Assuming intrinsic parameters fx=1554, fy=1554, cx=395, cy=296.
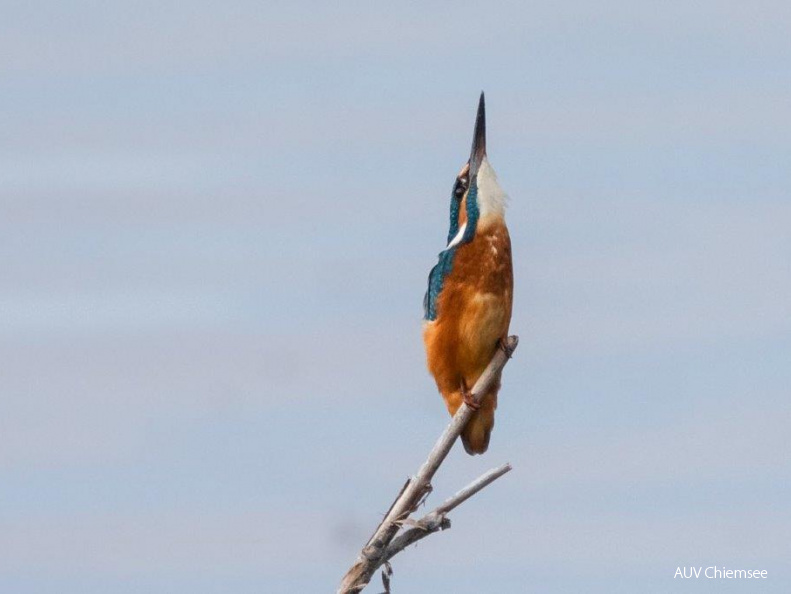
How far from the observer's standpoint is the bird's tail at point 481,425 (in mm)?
9961

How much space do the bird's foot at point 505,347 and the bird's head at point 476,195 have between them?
2.30 ft

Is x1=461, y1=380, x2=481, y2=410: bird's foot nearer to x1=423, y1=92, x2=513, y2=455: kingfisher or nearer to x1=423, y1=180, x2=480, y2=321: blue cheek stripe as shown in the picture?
x1=423, y1=92, x2=513, y2=455: kingfisher

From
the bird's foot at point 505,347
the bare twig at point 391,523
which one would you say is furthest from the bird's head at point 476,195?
the bare twig at point 391,523

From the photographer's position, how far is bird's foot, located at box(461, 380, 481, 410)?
9.88 m

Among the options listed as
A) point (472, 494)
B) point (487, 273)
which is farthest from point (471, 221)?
point (472, 494)

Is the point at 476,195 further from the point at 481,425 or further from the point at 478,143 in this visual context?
the point at 481,425

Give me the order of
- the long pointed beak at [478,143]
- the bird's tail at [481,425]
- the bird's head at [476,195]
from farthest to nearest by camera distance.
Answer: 1. the long pointed beak at [478,143]
2. the bird's head at [476,195]
3. the bird's tail at [481,425]

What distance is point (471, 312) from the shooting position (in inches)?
388

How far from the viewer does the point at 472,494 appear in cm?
905

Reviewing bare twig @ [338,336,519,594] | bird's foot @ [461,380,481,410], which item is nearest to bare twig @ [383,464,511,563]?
bare twig @ [338,336,519,594]

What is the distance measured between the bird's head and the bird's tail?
Answer: 1.05 m

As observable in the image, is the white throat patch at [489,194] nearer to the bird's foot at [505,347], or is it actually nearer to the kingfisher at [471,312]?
the kingfisher at [471,312]

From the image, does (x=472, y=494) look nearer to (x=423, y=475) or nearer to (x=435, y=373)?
(x=423, y=475)

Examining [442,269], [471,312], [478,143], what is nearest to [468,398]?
[471,312]
